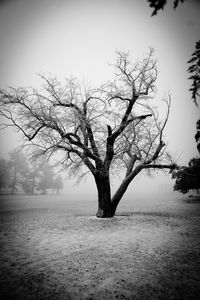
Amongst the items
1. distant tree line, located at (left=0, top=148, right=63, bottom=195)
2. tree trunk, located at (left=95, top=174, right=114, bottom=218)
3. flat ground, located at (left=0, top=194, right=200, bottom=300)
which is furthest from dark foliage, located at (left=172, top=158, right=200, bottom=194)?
distant tree line, located at (left=0, top=148, right=63, bottom=195)

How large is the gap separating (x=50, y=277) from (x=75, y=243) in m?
2.98

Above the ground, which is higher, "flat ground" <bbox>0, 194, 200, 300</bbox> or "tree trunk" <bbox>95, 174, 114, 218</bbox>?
"tree trunk" <bbox>95, 174, 114, 218</bbox>

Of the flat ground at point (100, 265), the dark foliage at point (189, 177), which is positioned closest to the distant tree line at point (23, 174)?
the dark foliage at point (189, 177)

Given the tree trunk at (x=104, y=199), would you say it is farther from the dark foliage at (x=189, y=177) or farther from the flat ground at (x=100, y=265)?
the dark foliage at (x=189, y=177)

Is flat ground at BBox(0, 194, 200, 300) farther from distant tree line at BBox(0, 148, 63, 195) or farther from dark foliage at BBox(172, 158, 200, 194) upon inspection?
distant tree line at BBox(0, 148, 63, 195)

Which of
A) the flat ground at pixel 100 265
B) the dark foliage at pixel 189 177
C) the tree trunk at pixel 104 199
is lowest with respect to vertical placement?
the flat ground at pixel 100 265

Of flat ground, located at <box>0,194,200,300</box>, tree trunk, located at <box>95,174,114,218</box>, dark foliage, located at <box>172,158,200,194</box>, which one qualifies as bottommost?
flat ground, located at <box>0,194,200,300</box>

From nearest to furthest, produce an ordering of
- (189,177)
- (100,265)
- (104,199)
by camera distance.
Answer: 1. (100,265)
2. (104,199)
3. (189,177)

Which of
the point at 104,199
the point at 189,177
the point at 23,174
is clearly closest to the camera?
the point at 104,199

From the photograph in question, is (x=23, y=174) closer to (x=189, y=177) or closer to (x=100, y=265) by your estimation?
(x=189, y=177)

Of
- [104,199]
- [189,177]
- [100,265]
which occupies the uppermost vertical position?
[189,177]

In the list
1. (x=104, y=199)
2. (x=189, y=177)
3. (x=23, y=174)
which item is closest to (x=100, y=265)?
(x=104, y=199)

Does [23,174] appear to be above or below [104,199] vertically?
above

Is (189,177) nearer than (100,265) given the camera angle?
No
